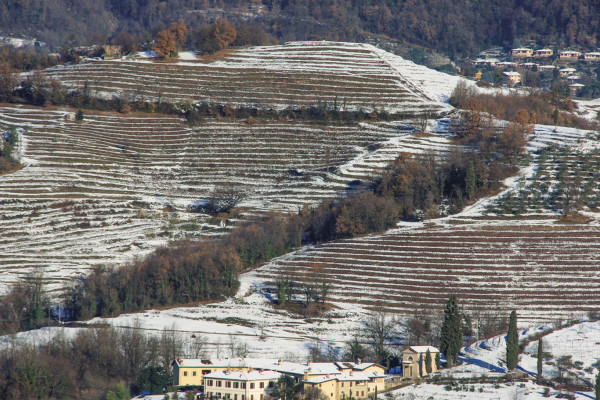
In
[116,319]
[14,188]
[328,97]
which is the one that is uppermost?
[328,97]

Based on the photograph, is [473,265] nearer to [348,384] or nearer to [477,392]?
[477,392]

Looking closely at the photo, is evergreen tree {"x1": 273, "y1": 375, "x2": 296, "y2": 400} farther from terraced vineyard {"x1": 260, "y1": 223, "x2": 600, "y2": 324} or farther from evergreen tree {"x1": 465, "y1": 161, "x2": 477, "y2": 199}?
evergreen tree {"x1": 465, "y1": 161, "x2": 477, "y2": 199}

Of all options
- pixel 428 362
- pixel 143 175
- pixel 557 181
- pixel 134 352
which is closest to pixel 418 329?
pixel 428 362

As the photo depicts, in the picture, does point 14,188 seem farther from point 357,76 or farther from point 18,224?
point 357,76

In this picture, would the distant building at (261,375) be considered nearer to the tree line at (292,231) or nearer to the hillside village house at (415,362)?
the hillside village house at (415,362)

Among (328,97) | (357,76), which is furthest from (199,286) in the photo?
(357,76)

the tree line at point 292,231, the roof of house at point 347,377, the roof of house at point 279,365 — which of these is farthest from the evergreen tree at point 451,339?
the tree line at point 292,231

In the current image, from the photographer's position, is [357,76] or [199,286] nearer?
[199,286]
